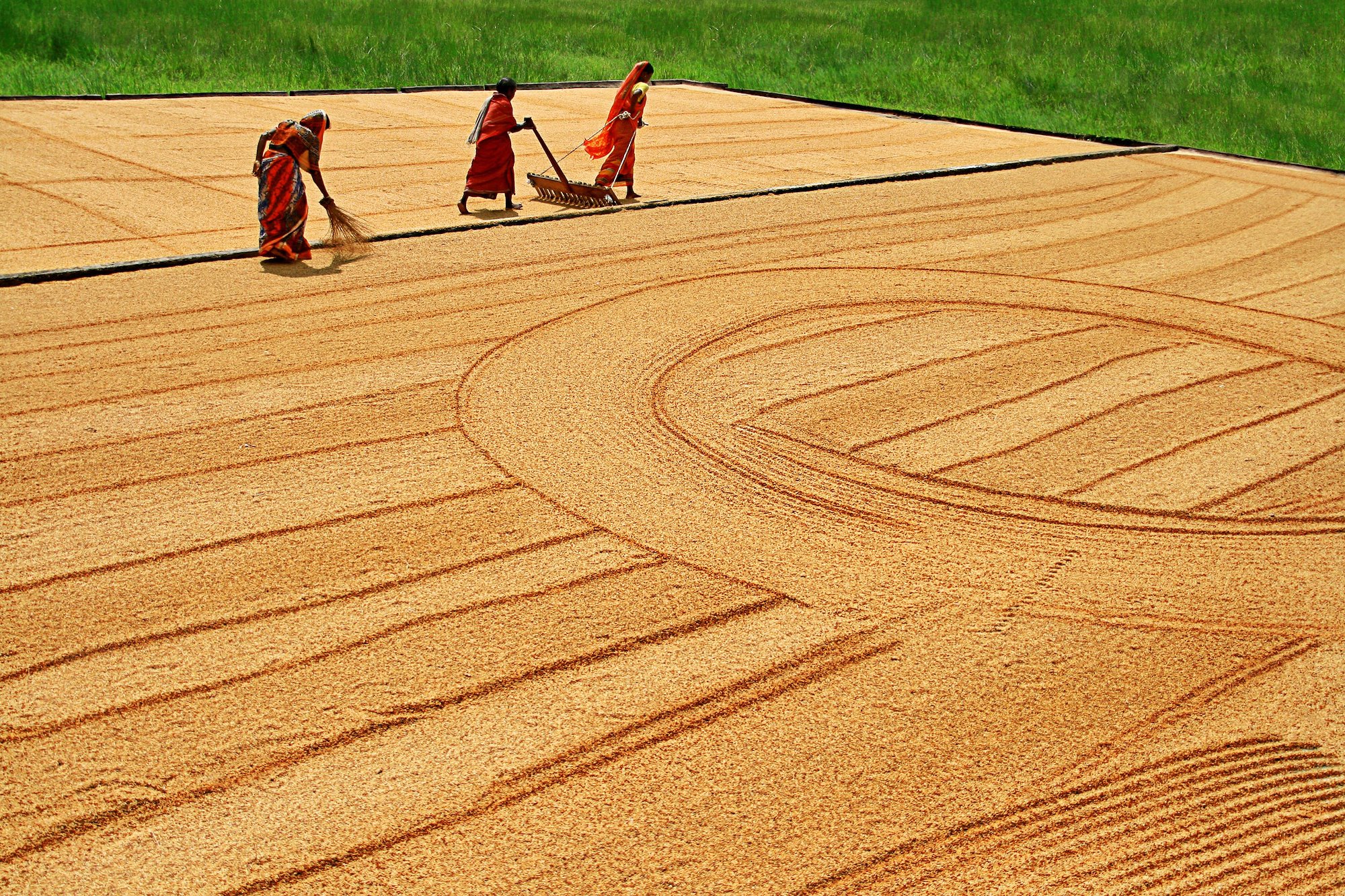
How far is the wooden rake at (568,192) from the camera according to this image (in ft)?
29.7

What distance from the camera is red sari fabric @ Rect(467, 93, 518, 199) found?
28.5 feet

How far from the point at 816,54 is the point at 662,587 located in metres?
15.4

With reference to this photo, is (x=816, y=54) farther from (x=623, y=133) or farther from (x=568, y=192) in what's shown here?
(x=568, y=192)

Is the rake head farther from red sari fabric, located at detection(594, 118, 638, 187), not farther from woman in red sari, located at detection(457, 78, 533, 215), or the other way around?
woman in red sari, located at detection(457, 78, 533, 215)

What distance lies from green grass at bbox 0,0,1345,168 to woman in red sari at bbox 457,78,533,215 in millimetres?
6803

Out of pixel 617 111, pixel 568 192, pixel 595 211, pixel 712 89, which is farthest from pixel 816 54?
pixel 595 211

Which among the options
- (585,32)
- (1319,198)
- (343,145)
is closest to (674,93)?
(585,32)

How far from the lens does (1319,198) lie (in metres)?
10.3

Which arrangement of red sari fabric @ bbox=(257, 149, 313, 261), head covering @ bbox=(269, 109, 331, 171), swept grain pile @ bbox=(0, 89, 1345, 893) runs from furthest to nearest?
head covering @ bbox=(269, 109, 331, 171) < red sari fabric @ bbox=(257, 149, 313, 261) < swept grain pile @ bbox=(0, 89, 1345, 893)

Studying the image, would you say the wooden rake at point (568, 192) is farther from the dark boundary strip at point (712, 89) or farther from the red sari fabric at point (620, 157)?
the dark boundary strip at point (712, 89)

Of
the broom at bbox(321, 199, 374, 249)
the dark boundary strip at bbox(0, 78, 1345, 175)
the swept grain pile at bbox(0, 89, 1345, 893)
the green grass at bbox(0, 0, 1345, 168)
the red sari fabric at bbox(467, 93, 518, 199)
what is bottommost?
the swept grain pile at bbox(0, 89, 1345, 893)

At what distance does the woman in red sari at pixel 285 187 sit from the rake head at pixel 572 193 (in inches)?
83.5

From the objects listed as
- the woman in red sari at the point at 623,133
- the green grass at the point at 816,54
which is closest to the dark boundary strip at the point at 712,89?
the green grass at the point at 816,54

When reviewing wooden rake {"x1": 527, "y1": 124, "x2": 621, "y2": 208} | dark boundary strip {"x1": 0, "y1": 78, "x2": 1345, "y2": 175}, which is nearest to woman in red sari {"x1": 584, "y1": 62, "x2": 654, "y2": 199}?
wooden rake {"x1": 527, "y1": 124, "x2": 621, "y2": 208}
